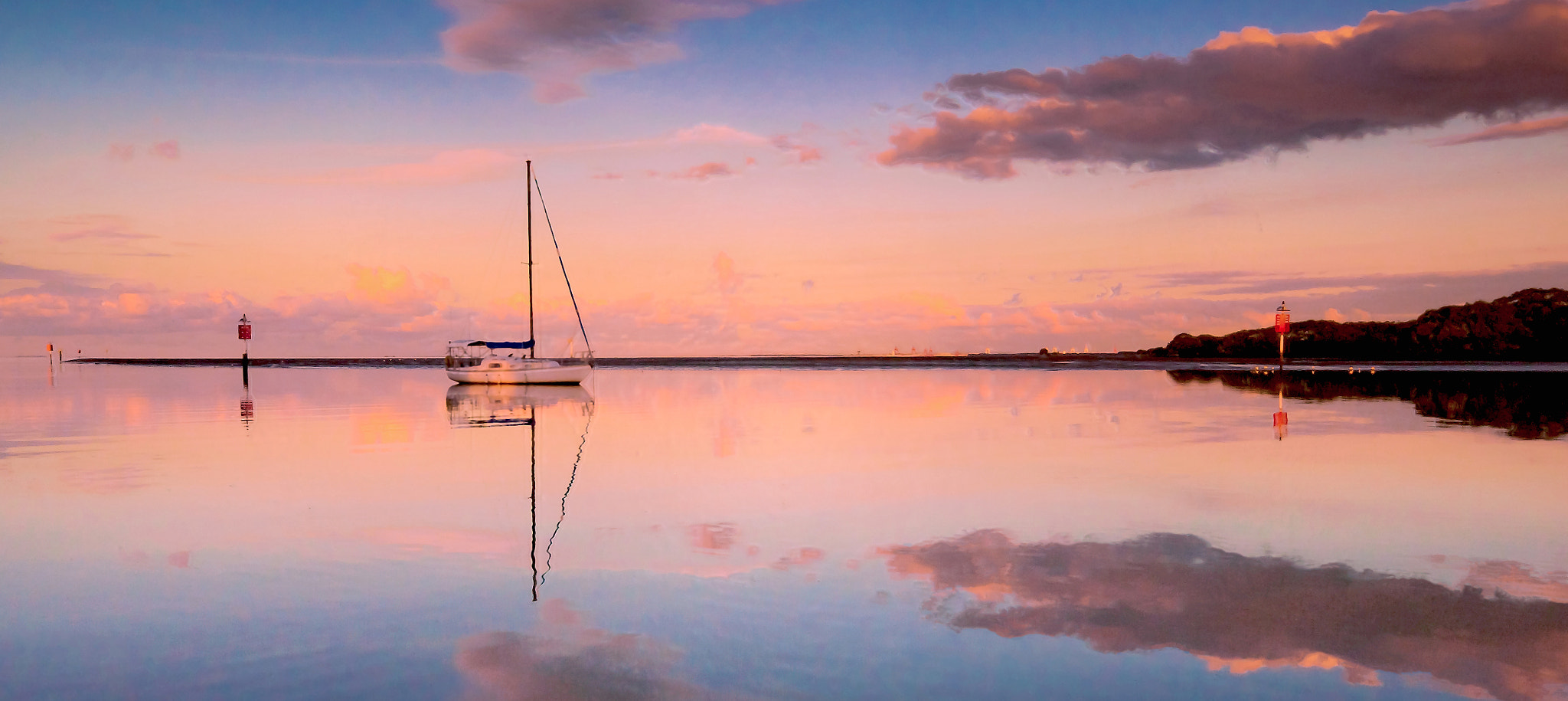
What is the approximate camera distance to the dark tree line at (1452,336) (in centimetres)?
11675

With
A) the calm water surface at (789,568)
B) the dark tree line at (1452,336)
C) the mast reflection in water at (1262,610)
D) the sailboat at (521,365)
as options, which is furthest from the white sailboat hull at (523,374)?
the dark tree line at (1452,336)

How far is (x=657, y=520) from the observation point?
13.2m

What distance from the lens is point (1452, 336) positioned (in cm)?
12081

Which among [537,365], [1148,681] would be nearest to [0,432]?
[537,365]

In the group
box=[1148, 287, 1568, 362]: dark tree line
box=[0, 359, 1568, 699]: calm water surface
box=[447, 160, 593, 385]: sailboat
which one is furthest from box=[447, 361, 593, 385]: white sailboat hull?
box=[1148, 287, 1568, 362]: dark tree line

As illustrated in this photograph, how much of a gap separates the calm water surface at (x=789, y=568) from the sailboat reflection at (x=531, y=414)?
172 mm

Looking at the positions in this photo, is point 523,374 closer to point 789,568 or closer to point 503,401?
point 503,401

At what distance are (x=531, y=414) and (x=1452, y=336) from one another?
132271 mm

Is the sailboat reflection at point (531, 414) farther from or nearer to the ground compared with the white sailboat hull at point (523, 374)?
nearer to the ground

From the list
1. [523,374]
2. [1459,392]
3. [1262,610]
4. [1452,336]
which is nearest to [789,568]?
[1262,610]

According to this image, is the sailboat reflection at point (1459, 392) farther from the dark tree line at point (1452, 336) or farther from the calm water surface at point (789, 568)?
the dark tree line at point (1452, 336)

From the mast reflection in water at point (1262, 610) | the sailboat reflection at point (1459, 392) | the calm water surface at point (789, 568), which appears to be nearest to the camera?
the calm water surface at point (789, 568)

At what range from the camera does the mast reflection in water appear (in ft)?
23.6

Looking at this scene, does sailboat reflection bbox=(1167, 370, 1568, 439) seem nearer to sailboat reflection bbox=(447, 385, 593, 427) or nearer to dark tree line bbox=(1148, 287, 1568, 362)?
sailboat reflection bbox=(447, 385, 593, 427)
